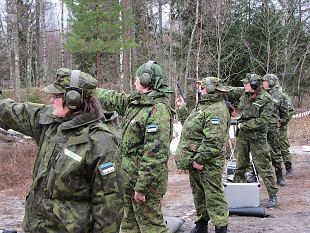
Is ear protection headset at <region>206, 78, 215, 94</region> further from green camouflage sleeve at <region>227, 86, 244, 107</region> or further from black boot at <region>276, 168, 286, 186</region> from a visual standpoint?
black boot at <region>276, 168, 286, 186</region>

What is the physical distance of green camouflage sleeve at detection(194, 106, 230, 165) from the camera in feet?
19.1

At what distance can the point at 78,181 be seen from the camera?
3.11 m

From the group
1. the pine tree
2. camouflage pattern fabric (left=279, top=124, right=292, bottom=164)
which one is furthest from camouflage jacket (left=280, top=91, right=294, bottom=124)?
the pine tree

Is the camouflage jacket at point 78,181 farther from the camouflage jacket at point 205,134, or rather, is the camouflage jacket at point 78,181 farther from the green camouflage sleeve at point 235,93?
the green camouflage sleeve at point 235,93

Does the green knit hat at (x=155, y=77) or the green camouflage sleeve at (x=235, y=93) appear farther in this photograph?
the green camouflage sleeve at (x=235, y=93)

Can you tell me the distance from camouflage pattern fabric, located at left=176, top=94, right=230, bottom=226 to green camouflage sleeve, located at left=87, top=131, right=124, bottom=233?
283cm

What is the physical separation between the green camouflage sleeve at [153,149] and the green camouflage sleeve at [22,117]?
4.57 ft

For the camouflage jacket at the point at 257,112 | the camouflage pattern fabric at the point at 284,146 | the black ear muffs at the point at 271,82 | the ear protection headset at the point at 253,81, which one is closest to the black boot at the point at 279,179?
the camouflage pattern fabric at the point at 284,146

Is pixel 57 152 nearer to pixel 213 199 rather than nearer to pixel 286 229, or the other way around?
pixel 213 199

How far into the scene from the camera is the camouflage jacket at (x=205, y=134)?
585 cm

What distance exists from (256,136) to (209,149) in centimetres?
263

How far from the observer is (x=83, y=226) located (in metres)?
3.10

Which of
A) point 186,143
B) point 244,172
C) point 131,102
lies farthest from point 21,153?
point 131,102

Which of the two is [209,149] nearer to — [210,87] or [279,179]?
[210,87]
